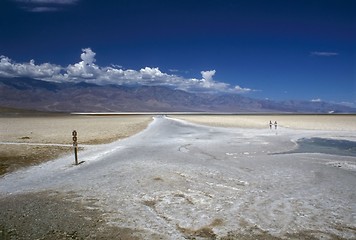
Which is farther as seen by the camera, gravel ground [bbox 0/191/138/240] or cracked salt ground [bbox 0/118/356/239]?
cracked salt ground [bbox 0/118/356/239]

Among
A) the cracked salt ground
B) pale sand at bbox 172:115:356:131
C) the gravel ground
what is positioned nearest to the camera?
the gravel ground

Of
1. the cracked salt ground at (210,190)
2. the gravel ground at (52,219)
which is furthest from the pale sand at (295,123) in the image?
the gravel ground at (52,219)

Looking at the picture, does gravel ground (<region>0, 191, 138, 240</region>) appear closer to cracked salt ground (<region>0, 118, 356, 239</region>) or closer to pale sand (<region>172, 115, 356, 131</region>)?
cracked salt ground (<region>0, 118, 356, 239</region>)

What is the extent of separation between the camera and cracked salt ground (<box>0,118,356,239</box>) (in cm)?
663

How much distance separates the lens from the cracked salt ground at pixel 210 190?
261 inches

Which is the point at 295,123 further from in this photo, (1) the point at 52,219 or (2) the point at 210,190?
(1) the point at 52,219

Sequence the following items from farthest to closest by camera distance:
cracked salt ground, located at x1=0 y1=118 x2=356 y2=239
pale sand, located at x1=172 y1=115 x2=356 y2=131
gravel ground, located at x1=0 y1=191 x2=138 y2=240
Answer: pale sand, located at x1=172 y1=115 x2=356 y2=131, cracked salt ground, located at x1=0 y1=118 x2=356 y2=239, gravel ground, located at x1=0 y1=191 x2=138 y2=240

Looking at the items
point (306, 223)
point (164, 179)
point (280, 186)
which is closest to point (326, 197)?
point (280, 186)

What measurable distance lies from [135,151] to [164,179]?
704 cm

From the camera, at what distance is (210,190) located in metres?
9.32

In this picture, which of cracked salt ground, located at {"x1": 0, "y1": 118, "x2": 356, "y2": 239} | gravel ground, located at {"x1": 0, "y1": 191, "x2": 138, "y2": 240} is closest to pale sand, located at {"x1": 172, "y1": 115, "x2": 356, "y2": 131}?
cracked salt ground, located at {"x1": 0, "y1": 118, "x2": 356, "y2": 239}

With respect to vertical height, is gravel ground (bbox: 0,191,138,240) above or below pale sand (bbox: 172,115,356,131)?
above

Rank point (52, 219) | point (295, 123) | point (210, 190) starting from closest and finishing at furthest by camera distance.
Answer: point (52, 219) < point (210, 190) < point (295, 123)

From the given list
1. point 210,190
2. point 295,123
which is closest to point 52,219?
point 210,190
